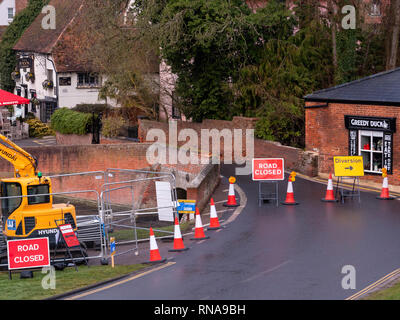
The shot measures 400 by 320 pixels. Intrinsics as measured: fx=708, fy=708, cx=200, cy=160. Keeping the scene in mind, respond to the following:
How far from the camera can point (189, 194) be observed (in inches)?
977

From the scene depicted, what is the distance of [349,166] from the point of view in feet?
83.4

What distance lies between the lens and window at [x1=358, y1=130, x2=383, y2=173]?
89.1 ft

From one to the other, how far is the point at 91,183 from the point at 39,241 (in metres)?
21.4

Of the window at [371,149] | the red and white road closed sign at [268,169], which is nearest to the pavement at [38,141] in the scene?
the red and white road closed sign at [268,169]

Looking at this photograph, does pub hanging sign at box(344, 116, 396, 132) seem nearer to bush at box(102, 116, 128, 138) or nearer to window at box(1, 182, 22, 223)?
window at box(1, 182, 22, 223)

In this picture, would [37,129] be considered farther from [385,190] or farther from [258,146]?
[385,190]

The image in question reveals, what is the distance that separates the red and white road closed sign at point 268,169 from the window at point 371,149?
4.27 meters

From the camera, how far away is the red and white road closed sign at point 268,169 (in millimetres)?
25234

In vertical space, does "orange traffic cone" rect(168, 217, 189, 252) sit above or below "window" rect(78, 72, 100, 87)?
below

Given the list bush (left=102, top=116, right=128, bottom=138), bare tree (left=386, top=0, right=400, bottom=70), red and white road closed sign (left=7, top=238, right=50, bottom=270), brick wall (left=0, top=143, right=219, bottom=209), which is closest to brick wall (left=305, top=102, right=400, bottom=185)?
bare tree (left=386, top=0, right=400, bottom=70)

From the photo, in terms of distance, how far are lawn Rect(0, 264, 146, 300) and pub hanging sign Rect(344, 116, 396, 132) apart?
41.7 ft

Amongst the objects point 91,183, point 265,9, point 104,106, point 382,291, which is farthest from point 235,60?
point 382,291

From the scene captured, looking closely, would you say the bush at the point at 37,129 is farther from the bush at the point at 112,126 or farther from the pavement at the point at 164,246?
the pavement at the point at 164,246

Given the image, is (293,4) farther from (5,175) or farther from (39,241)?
(39,241)
